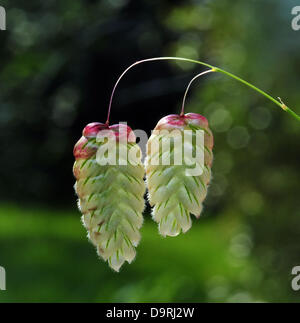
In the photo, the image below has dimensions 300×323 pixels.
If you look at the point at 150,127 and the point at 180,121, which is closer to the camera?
the point at 180,121

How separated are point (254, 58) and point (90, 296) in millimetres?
3338

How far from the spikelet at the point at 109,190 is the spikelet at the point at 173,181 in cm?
4

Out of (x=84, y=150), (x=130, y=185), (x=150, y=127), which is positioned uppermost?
(x=150, y=127)

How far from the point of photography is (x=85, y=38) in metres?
9.22

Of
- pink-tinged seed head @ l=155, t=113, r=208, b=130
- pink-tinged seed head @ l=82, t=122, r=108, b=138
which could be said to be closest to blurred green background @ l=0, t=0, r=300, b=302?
pink-tinged seed head @ l=155, t=113, r=208, b=130

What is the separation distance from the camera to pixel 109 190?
201 centimetres

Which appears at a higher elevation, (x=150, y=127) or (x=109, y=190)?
(x=150, y=127)

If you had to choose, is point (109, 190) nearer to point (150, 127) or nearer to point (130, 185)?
point (130, 185)

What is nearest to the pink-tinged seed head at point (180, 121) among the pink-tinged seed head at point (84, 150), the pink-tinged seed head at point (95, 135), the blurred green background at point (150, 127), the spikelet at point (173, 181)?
the spikelet at point (173, 181)

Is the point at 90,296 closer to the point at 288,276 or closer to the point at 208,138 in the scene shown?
the point at 288,276

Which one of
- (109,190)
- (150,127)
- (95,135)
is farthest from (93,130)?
(150,127)

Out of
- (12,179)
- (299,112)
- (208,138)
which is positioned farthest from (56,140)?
(208,138)

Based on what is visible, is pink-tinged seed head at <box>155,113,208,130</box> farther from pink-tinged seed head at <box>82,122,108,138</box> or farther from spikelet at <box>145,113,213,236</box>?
pink-tinged seed head at <box>82,122,108,138</box>

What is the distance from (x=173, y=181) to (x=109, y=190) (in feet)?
0.65
